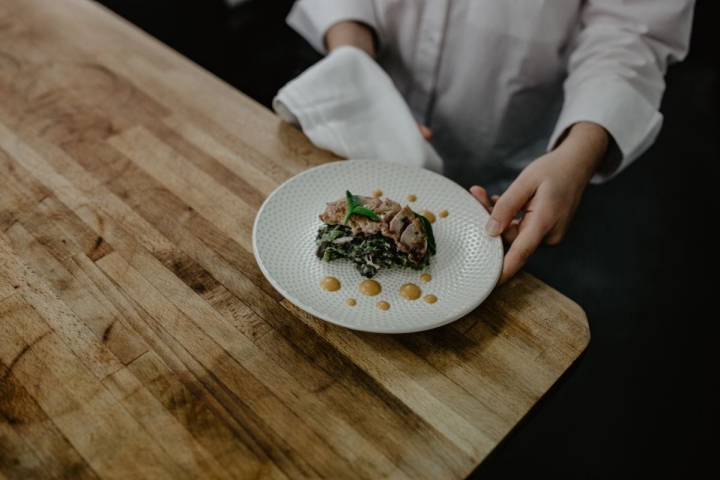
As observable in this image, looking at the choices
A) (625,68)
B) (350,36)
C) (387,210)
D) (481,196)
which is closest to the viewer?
(387,210)

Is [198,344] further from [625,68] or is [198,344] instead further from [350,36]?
[625,68]

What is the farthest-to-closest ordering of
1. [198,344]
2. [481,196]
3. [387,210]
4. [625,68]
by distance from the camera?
[625,68] → [481,196] → [387,210] → [198,344]

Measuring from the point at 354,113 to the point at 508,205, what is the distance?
377mm

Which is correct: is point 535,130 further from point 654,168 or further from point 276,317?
point 276,317

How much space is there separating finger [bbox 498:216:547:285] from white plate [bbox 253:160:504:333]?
0.02m

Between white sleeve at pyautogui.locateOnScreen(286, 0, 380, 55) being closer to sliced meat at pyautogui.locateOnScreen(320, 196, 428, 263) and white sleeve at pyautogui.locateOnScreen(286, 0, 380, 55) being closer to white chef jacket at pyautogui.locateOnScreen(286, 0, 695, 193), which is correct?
white chef jacket at pyautogui.locateOnScreen(286, 0, 695, 193)

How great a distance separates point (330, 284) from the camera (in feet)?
2.77

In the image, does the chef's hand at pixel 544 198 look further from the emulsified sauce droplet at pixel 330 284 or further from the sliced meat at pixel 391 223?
the emulsified sauce droplet at pixel 330 284

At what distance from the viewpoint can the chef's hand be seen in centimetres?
92

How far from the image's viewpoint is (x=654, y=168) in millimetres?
1794

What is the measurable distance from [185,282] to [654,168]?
1.54m

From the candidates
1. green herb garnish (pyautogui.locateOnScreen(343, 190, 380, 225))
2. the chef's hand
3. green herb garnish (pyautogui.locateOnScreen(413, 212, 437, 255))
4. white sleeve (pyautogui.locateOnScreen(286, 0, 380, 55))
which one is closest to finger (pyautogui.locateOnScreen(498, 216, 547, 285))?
the chef's hand

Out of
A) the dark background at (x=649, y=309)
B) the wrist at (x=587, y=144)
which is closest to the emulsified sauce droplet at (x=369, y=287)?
the wrist at (x=587, y=144)

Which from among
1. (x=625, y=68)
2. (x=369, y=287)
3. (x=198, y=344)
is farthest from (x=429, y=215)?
(x=625, y=68)
